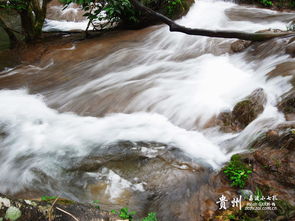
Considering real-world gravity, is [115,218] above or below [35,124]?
above

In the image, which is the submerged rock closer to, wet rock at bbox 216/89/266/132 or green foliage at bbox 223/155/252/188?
wet rock at bbox 216/89/266/132

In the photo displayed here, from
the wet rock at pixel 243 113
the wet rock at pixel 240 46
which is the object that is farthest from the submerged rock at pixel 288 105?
the wet rock at pixel 240 46

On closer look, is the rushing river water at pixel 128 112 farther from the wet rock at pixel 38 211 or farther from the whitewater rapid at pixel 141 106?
the wet rock at pixel 38 211

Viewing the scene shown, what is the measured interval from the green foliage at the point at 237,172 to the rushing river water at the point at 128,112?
0.38m

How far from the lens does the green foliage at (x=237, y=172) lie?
3.02m

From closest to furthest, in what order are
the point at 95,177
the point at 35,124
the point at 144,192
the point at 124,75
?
1. the point at 144,192
2. the point at 95,177
3. the point at 35,124
4. the point at 124,75

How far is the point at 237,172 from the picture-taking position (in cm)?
312

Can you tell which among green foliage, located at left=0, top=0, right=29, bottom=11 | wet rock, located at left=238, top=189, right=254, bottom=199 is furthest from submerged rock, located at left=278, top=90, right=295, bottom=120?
green foliage, located at left=0, top=0, right=29, bottom=11

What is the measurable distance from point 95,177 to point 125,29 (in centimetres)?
643

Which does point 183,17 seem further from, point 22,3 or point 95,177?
point 95,177

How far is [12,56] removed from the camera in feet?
24.0

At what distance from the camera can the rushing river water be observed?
11.6 ft

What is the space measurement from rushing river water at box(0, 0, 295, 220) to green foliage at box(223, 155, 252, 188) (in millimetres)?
377

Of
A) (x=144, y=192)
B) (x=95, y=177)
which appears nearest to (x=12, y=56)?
(x=95, y=177)
